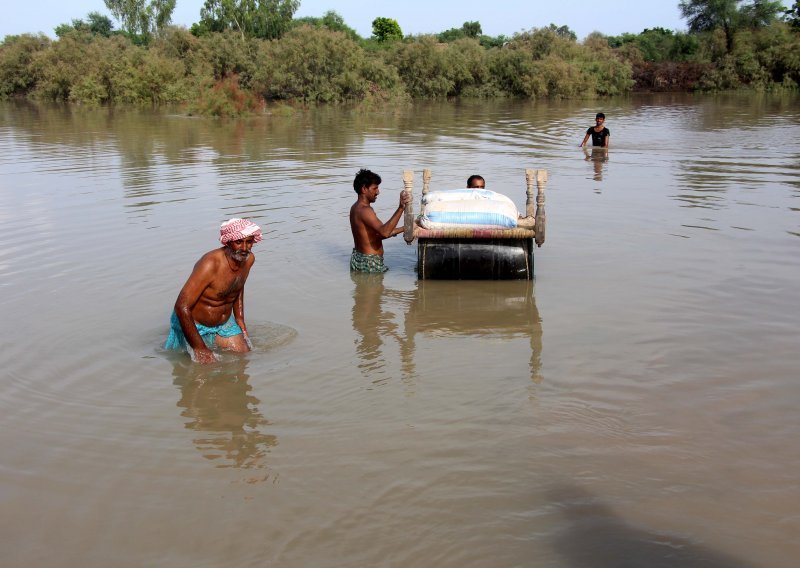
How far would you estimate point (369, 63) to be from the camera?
34.4 metres

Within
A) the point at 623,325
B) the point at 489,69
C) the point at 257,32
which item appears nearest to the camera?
the point at 623,325

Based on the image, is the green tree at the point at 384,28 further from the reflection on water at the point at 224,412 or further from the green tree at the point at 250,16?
the reflection on water at the point at 224,412

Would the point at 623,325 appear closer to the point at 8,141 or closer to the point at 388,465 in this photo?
the point at 388,465

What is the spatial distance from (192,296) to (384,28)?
208ft

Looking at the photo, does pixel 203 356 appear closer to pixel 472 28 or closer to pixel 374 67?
pixel 374 67

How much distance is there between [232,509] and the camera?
360cm

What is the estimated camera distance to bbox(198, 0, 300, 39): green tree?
49.1 meters

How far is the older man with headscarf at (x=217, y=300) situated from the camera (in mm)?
4934

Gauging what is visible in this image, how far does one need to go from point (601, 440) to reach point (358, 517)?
1.45 meters

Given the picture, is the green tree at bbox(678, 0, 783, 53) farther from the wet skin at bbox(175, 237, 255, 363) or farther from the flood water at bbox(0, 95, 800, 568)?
the wet skin at bbox(175, 237, 255, 363)

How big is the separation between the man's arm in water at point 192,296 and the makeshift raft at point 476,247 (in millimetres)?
2225

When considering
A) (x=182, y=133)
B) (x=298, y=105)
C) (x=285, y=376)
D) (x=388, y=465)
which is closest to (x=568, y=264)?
(x=285, y=376)

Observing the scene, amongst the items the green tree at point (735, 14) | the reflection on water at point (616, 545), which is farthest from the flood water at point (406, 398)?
the green tree at point (735, 14)

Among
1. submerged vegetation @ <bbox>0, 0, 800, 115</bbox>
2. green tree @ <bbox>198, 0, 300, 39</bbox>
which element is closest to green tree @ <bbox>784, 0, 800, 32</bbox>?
submerged vegetation @ <bbox>0, 0, 800, 115</bbox>
